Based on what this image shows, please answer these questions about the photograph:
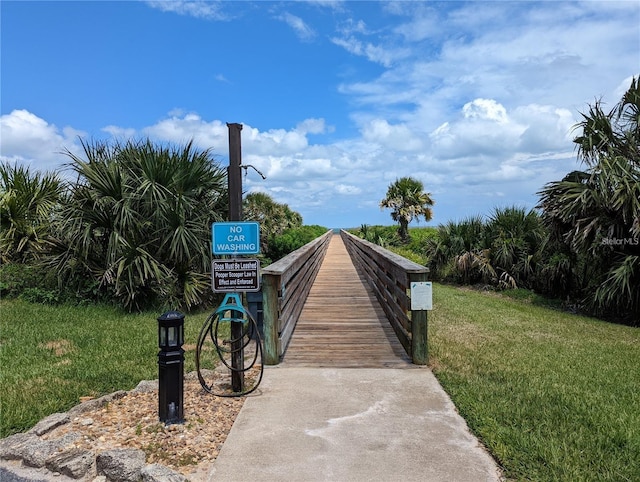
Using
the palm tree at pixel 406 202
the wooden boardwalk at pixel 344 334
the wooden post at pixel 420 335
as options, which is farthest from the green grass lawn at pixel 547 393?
the palm tree at pixel 406 202

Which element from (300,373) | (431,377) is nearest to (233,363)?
(300,373)

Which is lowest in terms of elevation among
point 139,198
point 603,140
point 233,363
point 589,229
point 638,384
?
point 638,384

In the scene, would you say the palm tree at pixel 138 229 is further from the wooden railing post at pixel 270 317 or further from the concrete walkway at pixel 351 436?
the concrete walkway at pixel 351 436

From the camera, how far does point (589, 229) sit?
33.8 feet

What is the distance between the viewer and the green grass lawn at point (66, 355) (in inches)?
175

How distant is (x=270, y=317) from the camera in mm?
5426

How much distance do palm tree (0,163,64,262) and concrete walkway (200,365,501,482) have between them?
8934mm

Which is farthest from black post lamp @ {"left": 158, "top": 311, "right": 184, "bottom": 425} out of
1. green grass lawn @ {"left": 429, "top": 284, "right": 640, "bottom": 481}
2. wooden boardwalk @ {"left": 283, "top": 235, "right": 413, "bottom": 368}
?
green grass lawn @ {"left": 429, "top": 284, "right": 640, "bottom": 481}

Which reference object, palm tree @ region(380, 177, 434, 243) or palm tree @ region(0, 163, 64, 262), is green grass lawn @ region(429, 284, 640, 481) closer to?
palm tree @ region(0, 163, 64, 262)

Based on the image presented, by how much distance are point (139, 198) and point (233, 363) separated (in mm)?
5696

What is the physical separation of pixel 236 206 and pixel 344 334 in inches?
123

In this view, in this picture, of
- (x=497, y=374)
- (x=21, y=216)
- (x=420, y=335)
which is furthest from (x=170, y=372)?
(x=21, y=216)

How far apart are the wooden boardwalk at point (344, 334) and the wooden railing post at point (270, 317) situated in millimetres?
209

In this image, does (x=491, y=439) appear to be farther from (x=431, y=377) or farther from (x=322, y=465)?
(x=431, y=377)
